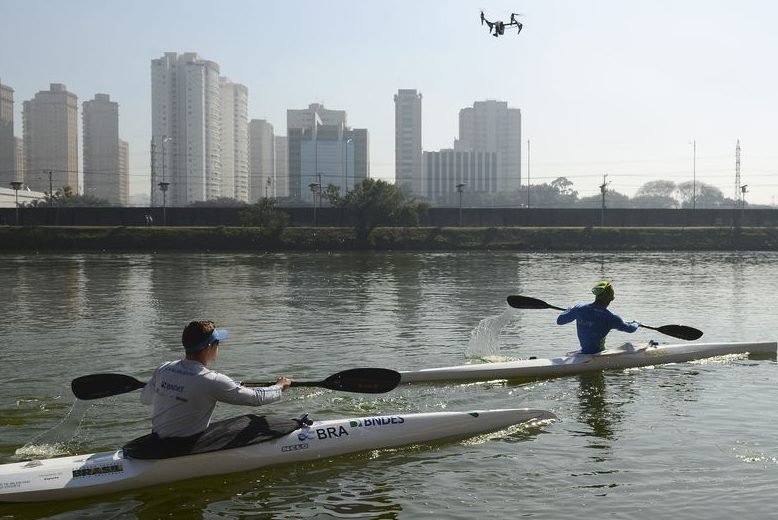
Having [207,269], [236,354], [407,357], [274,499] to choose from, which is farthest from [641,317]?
[207,269]

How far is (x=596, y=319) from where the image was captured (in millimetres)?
16953

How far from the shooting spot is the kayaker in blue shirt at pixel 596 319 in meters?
16.7

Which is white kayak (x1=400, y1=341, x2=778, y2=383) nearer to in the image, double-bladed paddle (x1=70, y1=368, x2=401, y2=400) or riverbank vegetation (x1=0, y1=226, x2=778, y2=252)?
double-bladed paddle (x1=70, y1=368, x2=401, y2=400)

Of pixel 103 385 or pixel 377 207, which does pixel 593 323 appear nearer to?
pixel 103 385

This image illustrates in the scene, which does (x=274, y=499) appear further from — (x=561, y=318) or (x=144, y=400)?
(x=561, y=318)

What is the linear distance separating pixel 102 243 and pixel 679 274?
5507 centimetres

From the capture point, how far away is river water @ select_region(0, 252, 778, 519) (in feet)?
32.1

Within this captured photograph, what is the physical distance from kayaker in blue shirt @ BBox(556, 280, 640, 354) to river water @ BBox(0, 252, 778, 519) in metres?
0.79

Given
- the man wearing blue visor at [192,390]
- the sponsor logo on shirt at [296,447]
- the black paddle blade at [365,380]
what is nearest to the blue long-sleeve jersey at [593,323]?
the black paddle blade at [365,380]

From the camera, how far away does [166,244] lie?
275 ft

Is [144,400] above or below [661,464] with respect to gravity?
above

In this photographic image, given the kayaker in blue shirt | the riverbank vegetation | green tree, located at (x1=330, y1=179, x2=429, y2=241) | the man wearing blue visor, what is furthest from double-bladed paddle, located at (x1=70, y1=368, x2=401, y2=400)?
green tree, located at (x1=330, y1=179, x2=429, y2=241)

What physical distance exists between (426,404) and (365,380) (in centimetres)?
246

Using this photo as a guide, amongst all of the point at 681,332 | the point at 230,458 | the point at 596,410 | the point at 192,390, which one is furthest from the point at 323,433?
the point at 681,332
